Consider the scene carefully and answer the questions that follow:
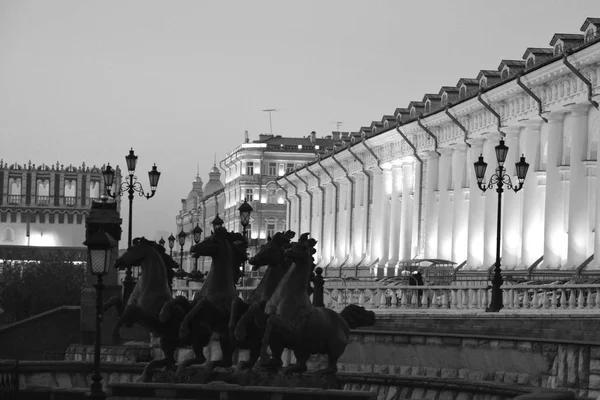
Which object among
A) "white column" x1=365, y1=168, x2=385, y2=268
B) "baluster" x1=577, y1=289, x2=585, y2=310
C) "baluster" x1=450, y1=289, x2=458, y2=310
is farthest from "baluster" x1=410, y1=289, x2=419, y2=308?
"white column" x1=365, y1=168, x2=385, y2=268

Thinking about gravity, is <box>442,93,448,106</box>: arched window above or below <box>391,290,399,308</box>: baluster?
above

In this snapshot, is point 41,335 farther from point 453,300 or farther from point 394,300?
point 453,300

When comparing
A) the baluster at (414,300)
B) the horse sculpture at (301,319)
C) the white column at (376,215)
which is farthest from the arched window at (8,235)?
the horse sculpture at (301,319)

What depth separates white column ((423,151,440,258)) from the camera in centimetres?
7175

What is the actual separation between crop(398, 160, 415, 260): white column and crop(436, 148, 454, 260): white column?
228 inches

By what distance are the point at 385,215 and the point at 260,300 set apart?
59832mm

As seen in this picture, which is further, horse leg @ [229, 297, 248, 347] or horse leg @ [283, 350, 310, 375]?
horse leg @ [229, 297, 248, 347]

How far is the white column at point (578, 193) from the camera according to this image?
164 feet

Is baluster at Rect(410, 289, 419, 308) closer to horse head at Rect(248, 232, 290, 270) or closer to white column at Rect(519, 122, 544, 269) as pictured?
white column at Rect(519, 122, 544, 269)

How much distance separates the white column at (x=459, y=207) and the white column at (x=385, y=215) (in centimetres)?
1297

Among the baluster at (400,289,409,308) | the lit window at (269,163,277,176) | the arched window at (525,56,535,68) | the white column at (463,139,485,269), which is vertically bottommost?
the baluster at (400,289,409,308)

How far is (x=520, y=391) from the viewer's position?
68.7 feet

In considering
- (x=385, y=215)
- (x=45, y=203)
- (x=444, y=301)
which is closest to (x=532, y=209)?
(x=444, y=301)

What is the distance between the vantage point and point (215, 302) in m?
23.6
